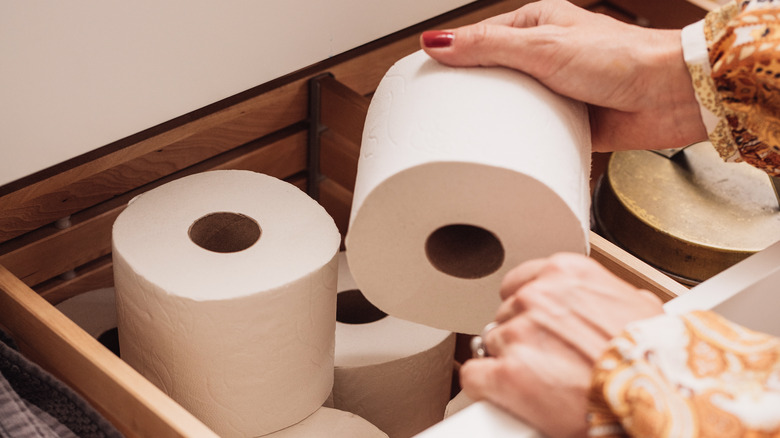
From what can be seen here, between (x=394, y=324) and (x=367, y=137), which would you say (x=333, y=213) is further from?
(x=367, y=137)

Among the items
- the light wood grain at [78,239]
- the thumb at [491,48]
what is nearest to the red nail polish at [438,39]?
the thumb at [491,48]

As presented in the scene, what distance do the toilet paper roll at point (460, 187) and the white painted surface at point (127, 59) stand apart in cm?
15

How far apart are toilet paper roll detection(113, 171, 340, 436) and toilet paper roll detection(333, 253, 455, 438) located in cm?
9

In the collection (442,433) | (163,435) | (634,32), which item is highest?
(634,32)

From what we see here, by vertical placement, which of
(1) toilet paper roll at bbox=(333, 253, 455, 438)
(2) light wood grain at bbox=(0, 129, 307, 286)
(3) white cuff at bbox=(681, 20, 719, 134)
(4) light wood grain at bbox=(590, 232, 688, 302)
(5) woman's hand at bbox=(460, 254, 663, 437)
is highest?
(3) white cuff at bbox=(681, 20, 719, 134)

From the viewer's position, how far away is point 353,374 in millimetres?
790

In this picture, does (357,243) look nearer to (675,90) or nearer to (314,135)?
(675,90)

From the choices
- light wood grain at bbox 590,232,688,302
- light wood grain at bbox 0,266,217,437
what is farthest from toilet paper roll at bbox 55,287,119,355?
light wood grain at bbox 590,232,688,302

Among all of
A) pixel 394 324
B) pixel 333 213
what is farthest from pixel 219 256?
pixel 333 213

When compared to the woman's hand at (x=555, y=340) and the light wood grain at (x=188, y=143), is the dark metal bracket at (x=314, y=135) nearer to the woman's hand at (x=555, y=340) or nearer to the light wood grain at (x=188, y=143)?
the light wood grain at (x=188, y=143)

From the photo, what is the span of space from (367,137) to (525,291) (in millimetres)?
167

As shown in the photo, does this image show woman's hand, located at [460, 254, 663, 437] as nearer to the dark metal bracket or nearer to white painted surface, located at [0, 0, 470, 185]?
white painted surface, located at [0, 0, 470, 185]

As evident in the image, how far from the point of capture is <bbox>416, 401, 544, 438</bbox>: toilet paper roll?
0.41m

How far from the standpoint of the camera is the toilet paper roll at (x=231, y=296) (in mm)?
598
